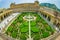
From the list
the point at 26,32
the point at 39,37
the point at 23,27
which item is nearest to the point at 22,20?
the point at 23,27

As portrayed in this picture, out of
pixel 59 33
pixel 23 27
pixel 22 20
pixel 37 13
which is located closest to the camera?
pixel 59 33

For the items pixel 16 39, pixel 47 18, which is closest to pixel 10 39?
pixel 16 39

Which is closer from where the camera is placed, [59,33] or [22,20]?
[59,33]

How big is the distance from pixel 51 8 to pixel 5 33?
35.4 ft

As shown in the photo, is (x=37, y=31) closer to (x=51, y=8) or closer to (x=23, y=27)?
(x=23, y=27)

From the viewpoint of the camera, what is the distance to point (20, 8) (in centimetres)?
2781

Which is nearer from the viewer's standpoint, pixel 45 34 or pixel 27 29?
pixel 45 34

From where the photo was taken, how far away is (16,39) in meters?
16.6

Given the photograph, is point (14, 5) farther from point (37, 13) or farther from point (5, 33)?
point (5, 33)

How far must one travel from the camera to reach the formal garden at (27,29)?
17.3 m

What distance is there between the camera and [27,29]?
18.9 m

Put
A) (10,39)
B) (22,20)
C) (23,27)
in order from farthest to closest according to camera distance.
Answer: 1. (22,20)
2. (23,27)
3. (10,39)

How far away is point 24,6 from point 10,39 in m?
12.2

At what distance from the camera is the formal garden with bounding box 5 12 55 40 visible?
1732 cm
